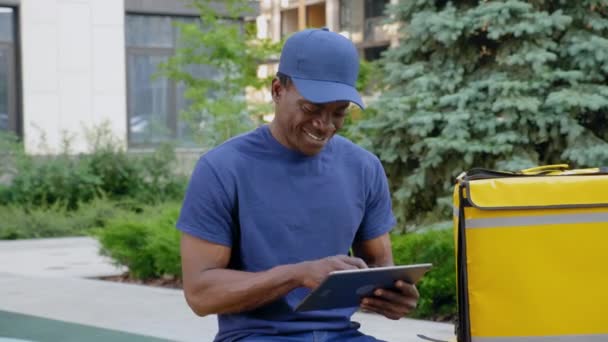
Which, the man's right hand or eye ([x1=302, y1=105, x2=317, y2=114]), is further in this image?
eye ([x1=302, y1=105, x2=317, y2=114])

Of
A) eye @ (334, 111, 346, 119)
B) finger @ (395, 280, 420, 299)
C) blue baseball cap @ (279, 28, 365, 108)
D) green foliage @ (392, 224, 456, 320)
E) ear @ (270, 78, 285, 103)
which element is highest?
blue baseball cap @ (279, 28, 365, 108)

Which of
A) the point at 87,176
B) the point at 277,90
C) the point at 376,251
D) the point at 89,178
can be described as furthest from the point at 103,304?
the point at 87,176

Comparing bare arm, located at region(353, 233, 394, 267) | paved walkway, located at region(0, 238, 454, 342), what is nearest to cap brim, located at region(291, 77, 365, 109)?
bare arm, located at region(353, 233, 394, 267)

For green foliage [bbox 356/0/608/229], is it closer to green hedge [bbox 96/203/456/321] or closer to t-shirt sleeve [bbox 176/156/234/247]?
green hedge [bbox 96/203/456/321]

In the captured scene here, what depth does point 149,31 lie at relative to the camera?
26.2 m

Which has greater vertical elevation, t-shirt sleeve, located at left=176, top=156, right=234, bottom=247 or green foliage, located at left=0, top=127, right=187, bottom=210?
t-shirt sleeve, located at left=176, top=156, right=234, bottom=247

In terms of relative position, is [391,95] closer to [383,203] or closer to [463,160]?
[463,160]

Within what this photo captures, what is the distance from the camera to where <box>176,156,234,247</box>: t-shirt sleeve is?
125 inches

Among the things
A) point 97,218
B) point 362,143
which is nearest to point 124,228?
point 362,143

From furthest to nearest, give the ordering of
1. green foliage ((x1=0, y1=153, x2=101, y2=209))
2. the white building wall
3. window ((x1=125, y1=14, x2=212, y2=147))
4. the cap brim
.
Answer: window ((x1=125, y1=14, x2=212, y2=147))
the white building wall
green foliage ((x1=0, y1=153, x2=101, y2=209))
the cap brim

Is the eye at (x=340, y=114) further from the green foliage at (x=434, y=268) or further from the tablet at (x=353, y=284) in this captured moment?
the green foliage at (x=434, y=268)

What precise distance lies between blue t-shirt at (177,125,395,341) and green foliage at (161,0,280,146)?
13451 mm

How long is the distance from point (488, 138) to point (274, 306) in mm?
7350

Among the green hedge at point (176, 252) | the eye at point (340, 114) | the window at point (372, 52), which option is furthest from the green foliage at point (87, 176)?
the window at point (372, 52)
